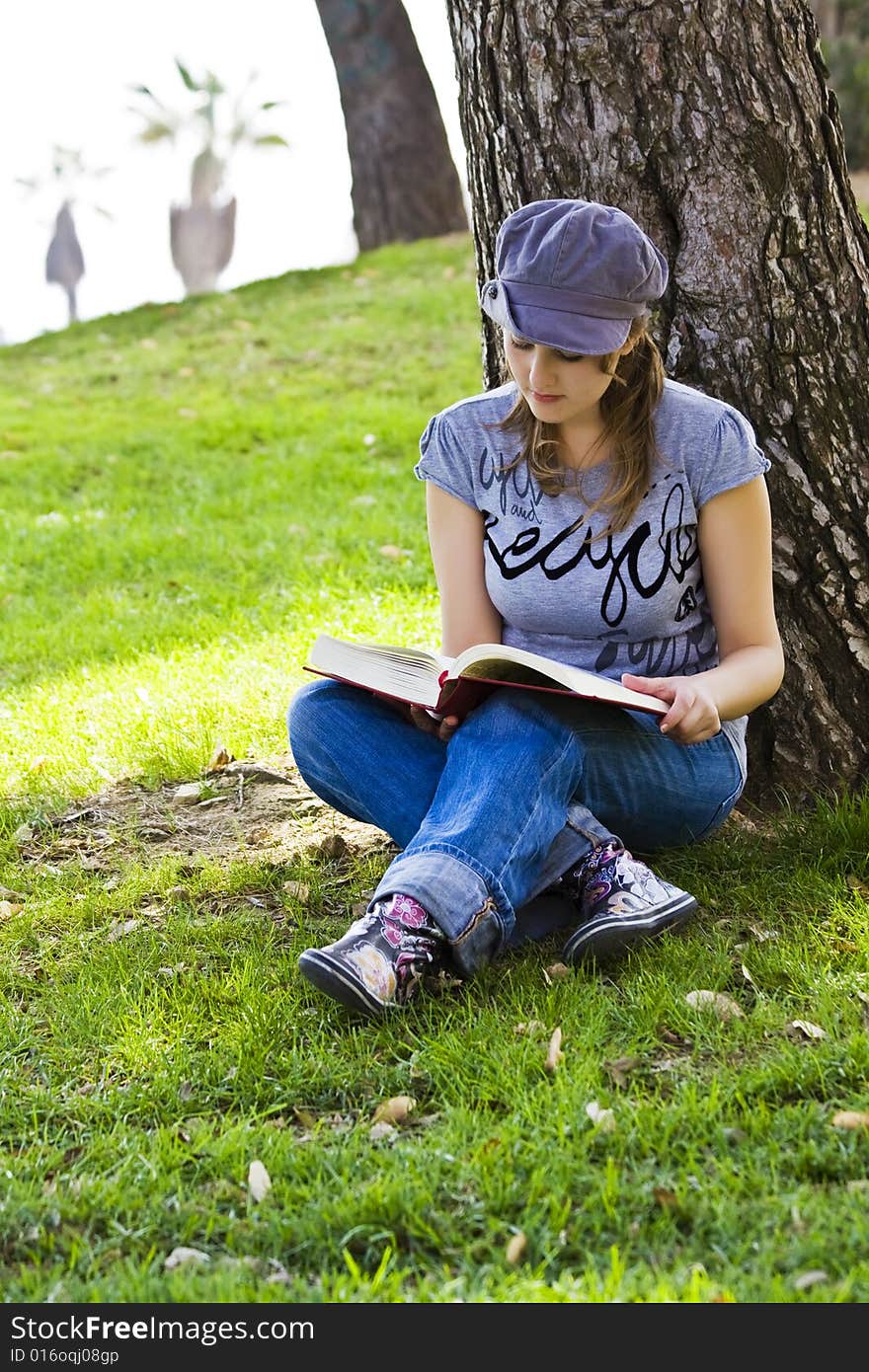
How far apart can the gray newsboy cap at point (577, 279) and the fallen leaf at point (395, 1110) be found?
1.39 metres

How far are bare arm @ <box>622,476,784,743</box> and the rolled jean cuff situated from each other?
0.55 meters

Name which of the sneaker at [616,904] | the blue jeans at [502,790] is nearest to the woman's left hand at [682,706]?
the blue jeans at [502,790]

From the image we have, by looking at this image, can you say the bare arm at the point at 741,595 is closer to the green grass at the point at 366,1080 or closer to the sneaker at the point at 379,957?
the green grass at the point at 366,1080

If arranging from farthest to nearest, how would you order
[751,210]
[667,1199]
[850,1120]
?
[751,210]
[850,1120]
[667,1199]

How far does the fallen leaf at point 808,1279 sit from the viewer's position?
1.88 metres

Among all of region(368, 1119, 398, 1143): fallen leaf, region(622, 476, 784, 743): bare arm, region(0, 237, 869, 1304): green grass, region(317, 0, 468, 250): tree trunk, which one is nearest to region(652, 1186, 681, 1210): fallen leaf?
region(0, 237, 869, 1304): green grass

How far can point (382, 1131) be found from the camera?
2338 millimetres

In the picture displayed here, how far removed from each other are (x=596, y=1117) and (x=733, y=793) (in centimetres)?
99

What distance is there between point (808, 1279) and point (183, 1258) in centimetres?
90

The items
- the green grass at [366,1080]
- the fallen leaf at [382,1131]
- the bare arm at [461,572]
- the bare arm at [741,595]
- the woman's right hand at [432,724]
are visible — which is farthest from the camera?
the bare arm at [461,572]

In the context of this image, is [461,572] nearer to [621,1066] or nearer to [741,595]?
[741,595]

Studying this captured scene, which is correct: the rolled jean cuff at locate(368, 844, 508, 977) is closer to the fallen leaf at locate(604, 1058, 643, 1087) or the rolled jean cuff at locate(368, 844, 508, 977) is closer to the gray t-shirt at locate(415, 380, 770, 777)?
the fallen leaf at locate(604, 1058, 643, 1087)

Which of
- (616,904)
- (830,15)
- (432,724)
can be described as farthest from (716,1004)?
(830,15)
